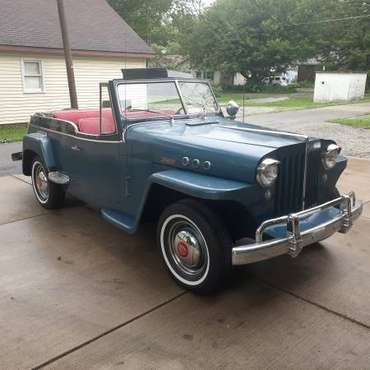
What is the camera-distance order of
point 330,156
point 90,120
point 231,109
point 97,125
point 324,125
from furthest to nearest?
point 324,125 < point 231,109 < point 90,120 < point 97,125 < point 330,156

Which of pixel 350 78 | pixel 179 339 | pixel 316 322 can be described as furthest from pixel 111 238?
pixel 350 78

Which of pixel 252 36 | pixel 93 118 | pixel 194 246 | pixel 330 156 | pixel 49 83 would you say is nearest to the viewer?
pixel 194 246

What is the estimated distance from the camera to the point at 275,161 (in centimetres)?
302

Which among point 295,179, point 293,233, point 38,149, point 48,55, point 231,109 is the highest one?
point 48,55

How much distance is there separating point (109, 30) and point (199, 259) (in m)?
16.1

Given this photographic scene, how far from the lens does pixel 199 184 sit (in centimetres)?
302

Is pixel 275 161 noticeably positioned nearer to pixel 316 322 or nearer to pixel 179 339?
pixel 316 322

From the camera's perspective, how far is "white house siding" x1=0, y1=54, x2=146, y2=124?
14172 mm

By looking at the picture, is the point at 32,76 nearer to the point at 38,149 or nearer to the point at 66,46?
the point at 66,46

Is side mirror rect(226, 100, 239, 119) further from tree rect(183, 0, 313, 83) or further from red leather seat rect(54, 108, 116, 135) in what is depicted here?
tree rect(183, 0, 313, 83)

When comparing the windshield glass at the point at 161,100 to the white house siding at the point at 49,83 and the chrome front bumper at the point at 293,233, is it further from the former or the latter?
the white house siding at the point at 49,83

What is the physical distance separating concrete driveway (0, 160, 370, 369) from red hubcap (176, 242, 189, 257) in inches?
11.7

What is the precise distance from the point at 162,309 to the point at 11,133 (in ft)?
38.7

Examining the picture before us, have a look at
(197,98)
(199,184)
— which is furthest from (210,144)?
(197,98)
